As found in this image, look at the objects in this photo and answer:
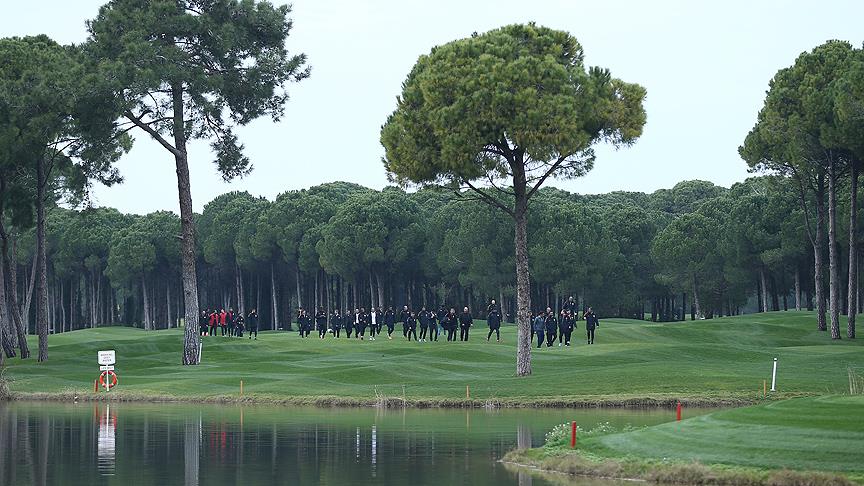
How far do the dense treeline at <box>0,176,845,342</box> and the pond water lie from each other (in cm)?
5561

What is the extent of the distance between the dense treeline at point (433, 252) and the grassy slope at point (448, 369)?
27981mm

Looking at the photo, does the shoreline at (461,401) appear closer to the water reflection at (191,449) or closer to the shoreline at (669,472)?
the water reflection at (191,449)

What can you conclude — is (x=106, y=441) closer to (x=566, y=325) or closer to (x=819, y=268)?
(x=566, y=325)

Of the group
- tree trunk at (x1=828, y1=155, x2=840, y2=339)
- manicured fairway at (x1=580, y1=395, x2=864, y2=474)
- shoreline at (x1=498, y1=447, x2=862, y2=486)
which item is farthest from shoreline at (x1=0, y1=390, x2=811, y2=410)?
tree trunk at (x1=828, y1=155, x2=840, y2=339)

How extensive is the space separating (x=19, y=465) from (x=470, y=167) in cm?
2551

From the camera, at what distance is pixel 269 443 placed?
3177 cm

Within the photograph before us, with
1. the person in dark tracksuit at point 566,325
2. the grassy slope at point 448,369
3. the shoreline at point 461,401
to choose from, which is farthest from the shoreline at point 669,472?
the person in dark tracksuit at point 566,325

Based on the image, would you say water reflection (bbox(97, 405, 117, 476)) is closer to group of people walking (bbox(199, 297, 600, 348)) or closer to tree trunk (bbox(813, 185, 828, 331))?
group of people walking (bbox(199, 297, 600, 348))

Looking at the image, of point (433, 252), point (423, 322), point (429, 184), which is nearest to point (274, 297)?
point (433, 252)

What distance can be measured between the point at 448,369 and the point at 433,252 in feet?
214

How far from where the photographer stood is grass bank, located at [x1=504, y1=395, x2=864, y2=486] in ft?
75.5

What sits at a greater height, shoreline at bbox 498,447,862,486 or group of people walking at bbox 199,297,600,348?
group of people walking at bbox 199,297,600,348

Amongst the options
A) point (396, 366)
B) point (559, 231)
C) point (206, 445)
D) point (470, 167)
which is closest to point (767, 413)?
point (206, 445)

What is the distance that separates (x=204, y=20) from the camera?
60531 millimetres
